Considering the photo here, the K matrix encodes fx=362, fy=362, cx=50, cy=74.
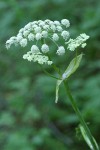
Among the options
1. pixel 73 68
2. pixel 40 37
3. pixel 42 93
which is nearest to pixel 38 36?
pixel 40 37

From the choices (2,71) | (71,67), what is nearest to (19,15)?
(2,71)

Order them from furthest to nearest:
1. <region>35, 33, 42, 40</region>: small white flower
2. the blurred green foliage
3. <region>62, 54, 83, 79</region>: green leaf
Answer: the blurred green foliage
<region>62, 54, 83, 79</region>: green leaf
<region>35, 33, 42, 40</region>: small white flower

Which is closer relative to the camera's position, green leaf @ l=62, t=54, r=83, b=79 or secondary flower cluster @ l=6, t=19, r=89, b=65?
secondary flower cluster @ l=6, t=19, r=89, b=65

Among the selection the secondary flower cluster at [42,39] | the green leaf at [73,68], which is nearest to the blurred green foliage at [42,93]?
the green leaf at [73,68]

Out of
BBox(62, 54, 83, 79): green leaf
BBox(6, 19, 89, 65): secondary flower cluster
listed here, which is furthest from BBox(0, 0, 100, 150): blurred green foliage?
BBox(6, 19, 89, 65): secondary flower cluster

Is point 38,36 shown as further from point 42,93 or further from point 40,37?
point 42,93

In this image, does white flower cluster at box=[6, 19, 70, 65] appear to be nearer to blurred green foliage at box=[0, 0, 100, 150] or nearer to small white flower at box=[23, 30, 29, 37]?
small white flower at box=[23, 30, 29, 37]

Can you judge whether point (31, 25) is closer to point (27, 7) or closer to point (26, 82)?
point (26, 82)

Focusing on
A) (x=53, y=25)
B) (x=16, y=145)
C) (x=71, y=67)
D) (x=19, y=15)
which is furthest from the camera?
(x=19, y=15)

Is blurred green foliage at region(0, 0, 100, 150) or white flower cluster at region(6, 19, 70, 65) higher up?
blurred green foliage at region(0, 0, 100, 150)
